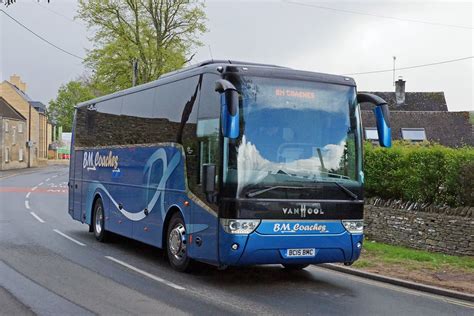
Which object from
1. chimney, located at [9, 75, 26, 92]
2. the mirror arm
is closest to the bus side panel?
the mirror arm

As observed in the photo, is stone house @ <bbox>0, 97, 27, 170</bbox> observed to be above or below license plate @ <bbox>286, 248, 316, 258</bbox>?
above

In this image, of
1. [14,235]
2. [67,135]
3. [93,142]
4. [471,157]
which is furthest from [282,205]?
[67,135]

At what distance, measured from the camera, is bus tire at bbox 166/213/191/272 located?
10883mm

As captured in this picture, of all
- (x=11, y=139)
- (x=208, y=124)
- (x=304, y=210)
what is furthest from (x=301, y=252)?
(x=11, y=139)

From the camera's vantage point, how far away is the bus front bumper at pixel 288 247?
941 centimetres

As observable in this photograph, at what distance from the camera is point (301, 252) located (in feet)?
32.3

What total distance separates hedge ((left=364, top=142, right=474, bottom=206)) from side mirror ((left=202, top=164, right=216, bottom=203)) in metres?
7.71

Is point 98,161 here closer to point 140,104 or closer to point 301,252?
point 140,104

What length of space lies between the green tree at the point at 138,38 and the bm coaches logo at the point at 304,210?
32.6 meters

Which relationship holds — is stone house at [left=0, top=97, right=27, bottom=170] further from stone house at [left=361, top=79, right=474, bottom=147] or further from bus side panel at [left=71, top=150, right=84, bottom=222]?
bus side panel at [left=71, top=150, right=84, bottom=222]

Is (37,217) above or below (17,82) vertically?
below

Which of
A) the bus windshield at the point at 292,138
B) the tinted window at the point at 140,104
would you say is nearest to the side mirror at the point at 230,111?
the bus windshield at the point at 292,138

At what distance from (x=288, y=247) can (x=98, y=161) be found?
7663mm

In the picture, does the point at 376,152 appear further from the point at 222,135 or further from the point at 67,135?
the point at 67,135
